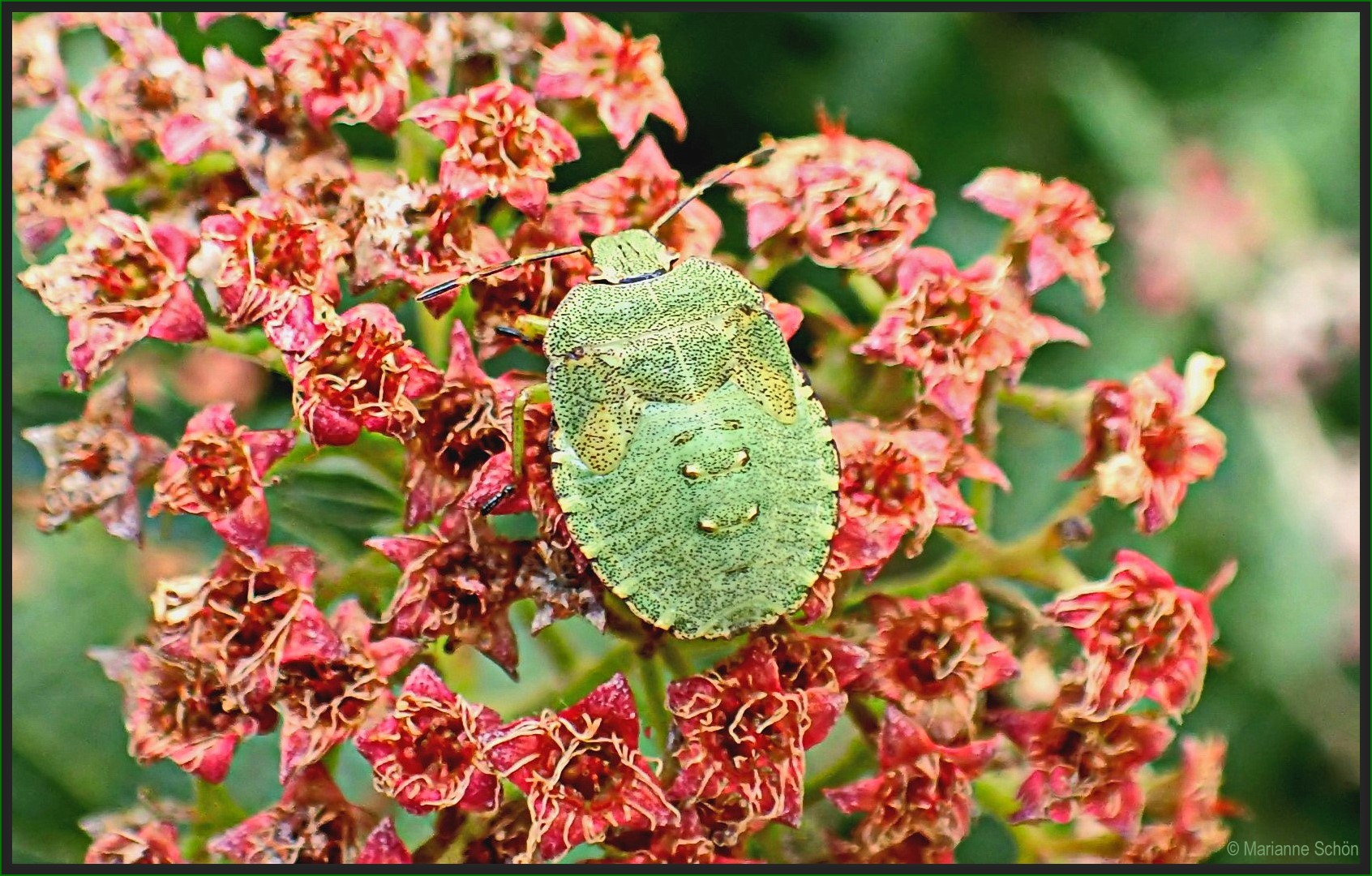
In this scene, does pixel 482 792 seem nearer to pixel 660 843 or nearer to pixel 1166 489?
pixel 660 843

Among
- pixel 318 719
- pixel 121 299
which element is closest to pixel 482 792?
pixel 318 719

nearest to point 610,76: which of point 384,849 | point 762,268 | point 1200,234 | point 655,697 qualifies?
point 762,268

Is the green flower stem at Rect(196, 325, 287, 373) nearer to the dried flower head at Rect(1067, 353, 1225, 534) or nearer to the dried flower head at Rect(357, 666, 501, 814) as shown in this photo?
the dried flower head at Rect(357, 666, 501, 814)

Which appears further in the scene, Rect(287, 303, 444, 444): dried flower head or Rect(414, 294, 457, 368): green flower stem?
Rect(414, 294, 457, 368): green flower stem

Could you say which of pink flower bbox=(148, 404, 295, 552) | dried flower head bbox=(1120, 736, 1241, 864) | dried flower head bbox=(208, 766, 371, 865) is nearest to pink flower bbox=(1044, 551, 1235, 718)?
dried flower head bbox=(1120, 736, 1241, 864)

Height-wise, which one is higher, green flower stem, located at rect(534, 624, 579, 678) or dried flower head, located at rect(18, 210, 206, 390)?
dried flower head, located at rect(18, 210, 206, 390)

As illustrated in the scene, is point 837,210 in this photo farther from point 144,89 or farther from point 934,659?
point 144,89
